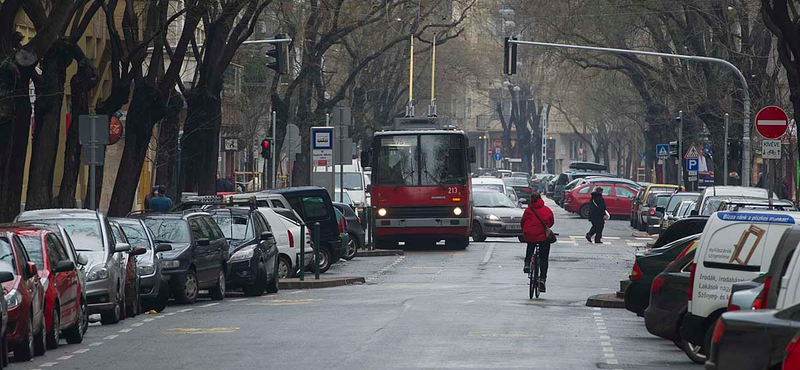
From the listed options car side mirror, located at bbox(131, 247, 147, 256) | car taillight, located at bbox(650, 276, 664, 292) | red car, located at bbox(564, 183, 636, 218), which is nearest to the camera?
car taillight, located at bbox(650, 276, 664, 292)

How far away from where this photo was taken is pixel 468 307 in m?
22.0

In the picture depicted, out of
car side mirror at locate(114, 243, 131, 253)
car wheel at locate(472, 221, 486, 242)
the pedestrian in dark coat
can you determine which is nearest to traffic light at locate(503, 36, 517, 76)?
the pedestrian in dark coat

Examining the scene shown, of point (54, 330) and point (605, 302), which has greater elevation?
point (54, 330)

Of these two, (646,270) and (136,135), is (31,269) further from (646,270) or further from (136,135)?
(136,135)

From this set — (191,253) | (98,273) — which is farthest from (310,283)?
(98,273)

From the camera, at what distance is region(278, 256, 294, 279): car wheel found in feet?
98.0

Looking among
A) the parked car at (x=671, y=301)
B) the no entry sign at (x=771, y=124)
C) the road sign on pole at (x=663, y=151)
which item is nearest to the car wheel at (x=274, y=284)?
the no entry sign at (x=771, y=124)

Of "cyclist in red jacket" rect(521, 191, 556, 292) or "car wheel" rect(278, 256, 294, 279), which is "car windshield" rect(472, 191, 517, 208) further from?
"cyclist in red jacket" rect(521, 191, 556, 292)

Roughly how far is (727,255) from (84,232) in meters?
9.38

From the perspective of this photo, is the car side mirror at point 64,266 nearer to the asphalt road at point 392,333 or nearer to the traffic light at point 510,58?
the asphalt road at point 392,333

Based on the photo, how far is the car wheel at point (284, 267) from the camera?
2986 cm

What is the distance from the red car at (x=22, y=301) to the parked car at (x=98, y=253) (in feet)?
11.1

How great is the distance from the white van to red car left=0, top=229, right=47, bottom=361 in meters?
6.15

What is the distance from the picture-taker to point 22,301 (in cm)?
1504
